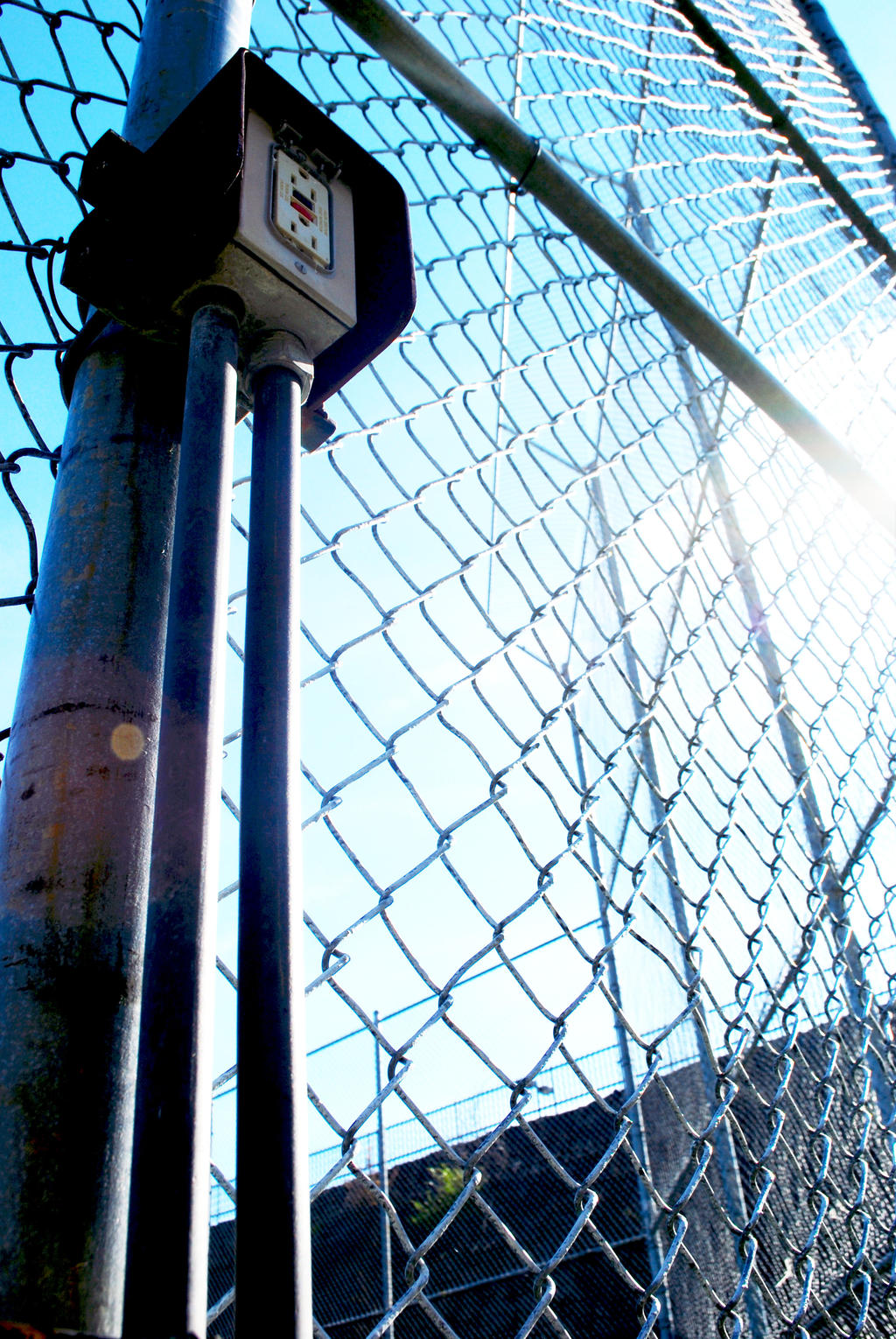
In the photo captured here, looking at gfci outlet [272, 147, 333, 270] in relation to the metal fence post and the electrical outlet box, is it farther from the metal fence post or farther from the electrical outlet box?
the metal fence post

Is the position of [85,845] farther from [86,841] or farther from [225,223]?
[225,223]

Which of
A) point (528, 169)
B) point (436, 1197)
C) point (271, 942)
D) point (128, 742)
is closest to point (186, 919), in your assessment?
point (271, 942)

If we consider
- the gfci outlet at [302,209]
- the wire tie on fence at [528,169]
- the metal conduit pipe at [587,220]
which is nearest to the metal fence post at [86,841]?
the gfci outlet at [302,209]

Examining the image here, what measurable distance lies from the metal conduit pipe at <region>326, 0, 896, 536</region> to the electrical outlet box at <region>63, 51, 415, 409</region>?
0.35 meters

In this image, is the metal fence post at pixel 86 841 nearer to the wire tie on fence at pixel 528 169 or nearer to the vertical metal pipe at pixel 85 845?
the vertical metal pipe at pixel 85 845

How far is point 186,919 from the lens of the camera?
38 cm

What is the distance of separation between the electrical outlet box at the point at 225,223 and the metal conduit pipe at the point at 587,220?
35 cm

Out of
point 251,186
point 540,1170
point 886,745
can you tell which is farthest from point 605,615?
point 540,1170

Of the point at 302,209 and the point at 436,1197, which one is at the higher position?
the point at 436,1197

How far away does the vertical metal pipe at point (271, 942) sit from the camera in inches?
13.5

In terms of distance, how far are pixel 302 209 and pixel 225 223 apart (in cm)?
8

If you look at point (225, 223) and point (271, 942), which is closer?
point (271, 942)

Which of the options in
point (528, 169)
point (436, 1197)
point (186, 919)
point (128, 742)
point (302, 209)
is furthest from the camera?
point (436, 1197)

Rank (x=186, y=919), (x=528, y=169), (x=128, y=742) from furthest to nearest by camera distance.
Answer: (x=528, y=169), (x=128, y=742), (x=186, y=919)
